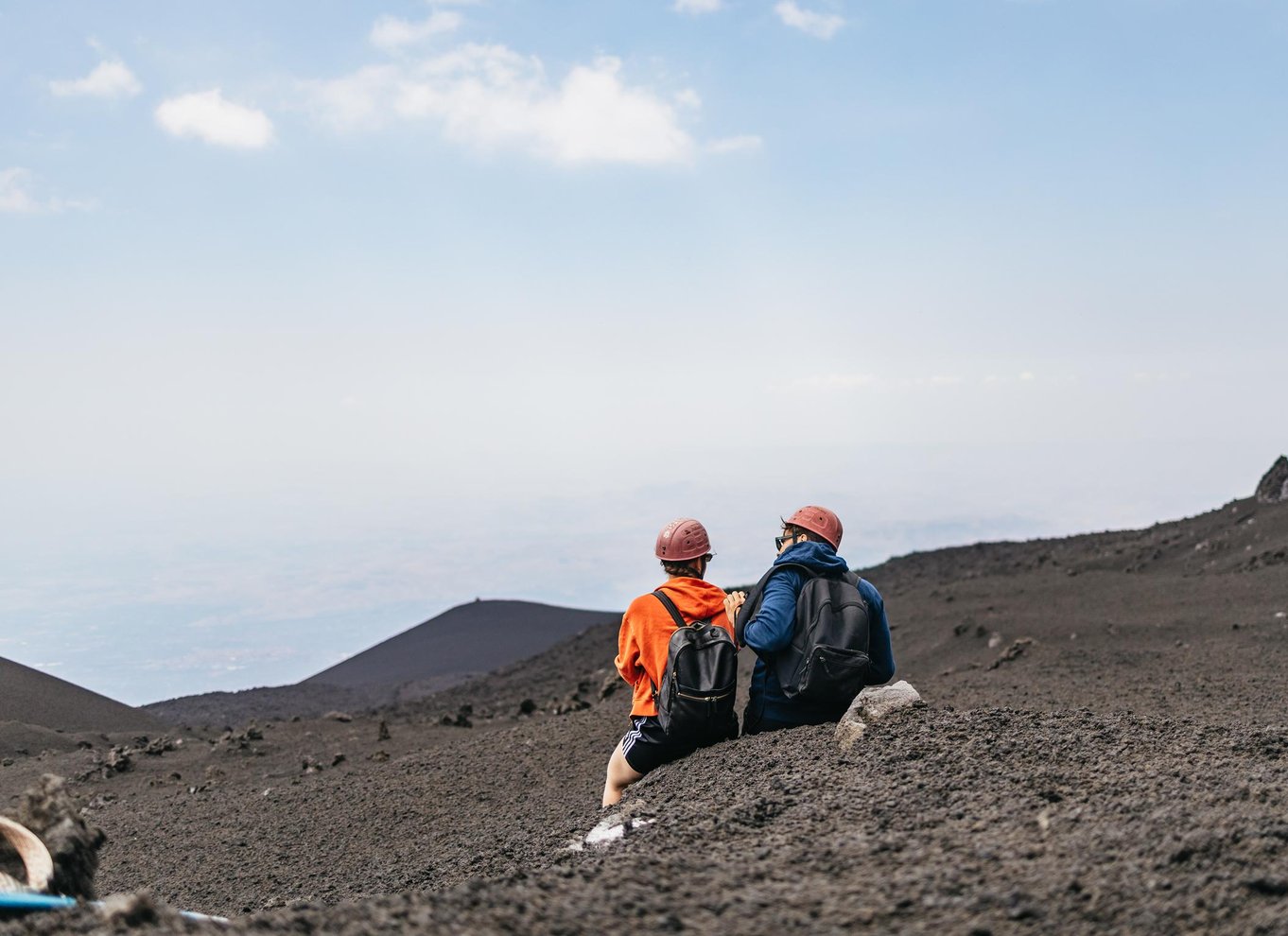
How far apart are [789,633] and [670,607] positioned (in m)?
0.71

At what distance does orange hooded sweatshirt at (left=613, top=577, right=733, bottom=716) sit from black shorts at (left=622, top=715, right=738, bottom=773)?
0.08 metres

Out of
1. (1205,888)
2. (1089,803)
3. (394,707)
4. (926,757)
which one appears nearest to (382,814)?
(926,757)

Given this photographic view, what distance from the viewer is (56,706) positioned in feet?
59.2

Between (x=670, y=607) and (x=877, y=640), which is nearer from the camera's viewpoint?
(x=670, y=607)

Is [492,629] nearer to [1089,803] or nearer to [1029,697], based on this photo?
[1029,697]

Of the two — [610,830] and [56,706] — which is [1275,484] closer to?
[610,830]

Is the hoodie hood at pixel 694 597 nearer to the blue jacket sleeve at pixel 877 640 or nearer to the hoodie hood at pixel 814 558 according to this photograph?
the hoodie hood at pixel 814 558

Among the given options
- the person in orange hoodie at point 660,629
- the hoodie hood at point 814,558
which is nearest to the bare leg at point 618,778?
the person in orange hoodie at point 660,629

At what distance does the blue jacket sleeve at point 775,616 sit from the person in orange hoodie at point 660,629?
0.27 metres

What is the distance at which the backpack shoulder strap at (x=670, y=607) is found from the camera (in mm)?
6477

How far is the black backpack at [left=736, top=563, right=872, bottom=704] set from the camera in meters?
6.45

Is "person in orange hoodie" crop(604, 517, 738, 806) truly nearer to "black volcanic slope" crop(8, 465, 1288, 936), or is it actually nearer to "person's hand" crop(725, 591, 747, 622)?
"person's hand" crop(725, 591, 747, 622)

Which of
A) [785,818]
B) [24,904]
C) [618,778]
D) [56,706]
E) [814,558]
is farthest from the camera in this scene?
[56,706]

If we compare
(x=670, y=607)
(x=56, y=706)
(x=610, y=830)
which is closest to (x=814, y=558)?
(x=670, y=607)
